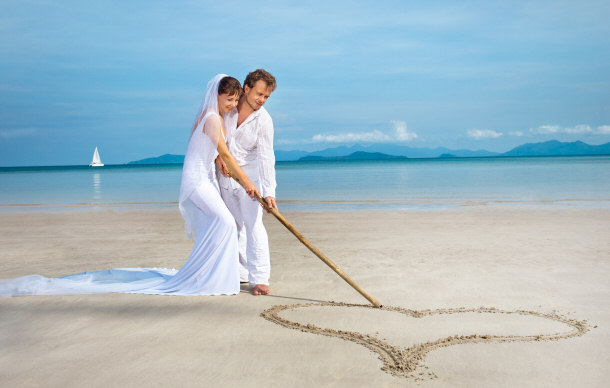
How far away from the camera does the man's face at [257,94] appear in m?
5.15

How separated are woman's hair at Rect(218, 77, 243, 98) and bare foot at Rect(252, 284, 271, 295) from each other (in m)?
1.90

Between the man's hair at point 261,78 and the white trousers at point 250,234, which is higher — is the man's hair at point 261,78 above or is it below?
above

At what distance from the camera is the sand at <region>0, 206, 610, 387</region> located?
324 centimetres

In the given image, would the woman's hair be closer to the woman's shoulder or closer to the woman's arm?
the woman's shoulder

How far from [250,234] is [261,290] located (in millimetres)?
612

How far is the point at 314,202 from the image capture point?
16.3 meters

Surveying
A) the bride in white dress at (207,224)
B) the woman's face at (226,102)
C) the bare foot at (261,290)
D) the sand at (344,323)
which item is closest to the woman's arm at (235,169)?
the bride in white dress at (207,224)

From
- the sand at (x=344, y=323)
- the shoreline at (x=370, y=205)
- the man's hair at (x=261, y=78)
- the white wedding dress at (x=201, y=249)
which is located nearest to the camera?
the sand at (x=344, y=323)

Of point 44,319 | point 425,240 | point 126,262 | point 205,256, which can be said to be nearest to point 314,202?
point 425,240

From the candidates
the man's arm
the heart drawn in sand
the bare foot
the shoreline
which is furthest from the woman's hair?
the shoreline

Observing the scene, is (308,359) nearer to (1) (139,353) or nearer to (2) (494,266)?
(1) (139,353)

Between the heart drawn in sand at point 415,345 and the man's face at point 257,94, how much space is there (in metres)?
1.94

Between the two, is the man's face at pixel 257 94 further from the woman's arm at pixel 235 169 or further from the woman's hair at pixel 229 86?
the woman's arm at pixel 235 169

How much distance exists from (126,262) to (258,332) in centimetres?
360
